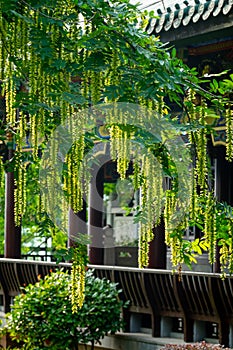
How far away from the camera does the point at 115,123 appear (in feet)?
15.7

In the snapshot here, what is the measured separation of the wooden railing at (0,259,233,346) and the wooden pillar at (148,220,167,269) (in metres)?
0.18

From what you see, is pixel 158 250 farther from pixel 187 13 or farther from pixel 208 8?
pixel 208 8

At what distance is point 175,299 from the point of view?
8.96 metres

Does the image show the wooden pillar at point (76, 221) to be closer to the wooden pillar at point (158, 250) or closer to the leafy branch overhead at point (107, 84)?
the wooden pillar at point (158, 250)

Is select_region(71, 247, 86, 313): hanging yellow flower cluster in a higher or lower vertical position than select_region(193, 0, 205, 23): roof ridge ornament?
lower

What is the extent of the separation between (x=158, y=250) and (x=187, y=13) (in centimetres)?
261

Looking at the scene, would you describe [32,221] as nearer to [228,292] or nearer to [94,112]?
[228,292]

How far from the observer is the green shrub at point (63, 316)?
917 cm

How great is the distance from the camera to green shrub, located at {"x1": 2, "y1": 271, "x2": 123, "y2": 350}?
917cm

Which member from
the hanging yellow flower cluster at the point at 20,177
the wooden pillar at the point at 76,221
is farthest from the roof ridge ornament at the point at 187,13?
the wooden pillar at the point at 76,221

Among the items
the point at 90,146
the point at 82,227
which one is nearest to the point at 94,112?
the point at 90,146

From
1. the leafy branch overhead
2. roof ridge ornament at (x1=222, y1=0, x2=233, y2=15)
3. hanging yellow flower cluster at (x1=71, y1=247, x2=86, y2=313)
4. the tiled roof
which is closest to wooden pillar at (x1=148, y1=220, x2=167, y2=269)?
the tiled roof

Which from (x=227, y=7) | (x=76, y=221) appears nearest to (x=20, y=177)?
(x=227, y=7)

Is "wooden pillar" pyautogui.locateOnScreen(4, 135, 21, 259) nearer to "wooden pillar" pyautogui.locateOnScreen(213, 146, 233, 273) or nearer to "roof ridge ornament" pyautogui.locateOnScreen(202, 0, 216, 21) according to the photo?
"wooden pillar" pyautogui.locateOnScreen(213, 146, 233, 273)
